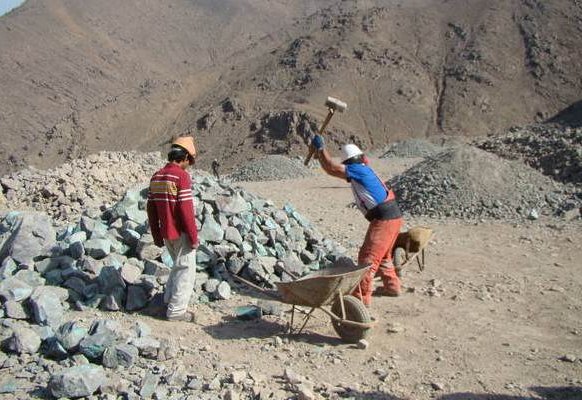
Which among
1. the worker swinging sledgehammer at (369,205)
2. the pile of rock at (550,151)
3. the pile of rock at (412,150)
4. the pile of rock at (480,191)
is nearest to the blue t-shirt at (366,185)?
the worker swinging sledgehammer at (369,205)

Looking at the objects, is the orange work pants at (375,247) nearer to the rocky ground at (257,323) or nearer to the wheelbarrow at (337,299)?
the rocky ground at (257,323)

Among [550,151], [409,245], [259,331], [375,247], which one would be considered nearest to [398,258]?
[409,245]

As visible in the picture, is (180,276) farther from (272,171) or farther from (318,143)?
(272,171)

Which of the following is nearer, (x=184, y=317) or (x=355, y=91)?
(x=184, y=317)

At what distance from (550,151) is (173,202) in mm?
10313

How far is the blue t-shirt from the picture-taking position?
545cm

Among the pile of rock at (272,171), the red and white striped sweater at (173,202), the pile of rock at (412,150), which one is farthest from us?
the pile of rock at (412,150)

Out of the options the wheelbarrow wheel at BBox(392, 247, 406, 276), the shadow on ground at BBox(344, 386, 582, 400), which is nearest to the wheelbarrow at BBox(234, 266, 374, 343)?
the shadow on ground at BBox(344, 386, 582, 400)

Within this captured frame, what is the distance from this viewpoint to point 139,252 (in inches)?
236

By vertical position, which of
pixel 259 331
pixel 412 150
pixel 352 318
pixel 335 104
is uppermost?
pixel 335 104

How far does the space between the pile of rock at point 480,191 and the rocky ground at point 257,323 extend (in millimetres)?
1845

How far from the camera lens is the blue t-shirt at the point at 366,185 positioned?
5449 mm

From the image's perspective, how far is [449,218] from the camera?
1025 centimetres

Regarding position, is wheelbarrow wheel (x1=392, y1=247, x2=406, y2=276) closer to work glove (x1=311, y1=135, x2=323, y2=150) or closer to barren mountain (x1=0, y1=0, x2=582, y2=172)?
work glove (x1=311, y1=135, x2=323, y2=150)
